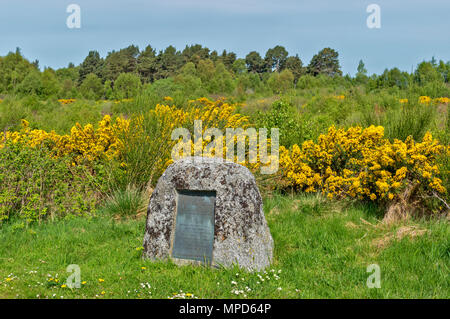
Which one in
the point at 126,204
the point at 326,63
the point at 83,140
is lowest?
the point at 126,204

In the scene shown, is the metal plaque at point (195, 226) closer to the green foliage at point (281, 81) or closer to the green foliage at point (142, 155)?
the green foliage at point (142, 155)

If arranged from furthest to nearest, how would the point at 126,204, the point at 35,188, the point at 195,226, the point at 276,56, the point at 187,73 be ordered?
the point at 276,56 < the point at 187,73 < the point at 35,188 < the point at 126,204 < the point at 195,226

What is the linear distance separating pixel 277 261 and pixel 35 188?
4186mm

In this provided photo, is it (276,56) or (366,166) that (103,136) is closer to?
(366,166)

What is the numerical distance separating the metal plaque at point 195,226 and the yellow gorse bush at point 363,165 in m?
2.46

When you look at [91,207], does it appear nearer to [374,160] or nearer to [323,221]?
[323,221]

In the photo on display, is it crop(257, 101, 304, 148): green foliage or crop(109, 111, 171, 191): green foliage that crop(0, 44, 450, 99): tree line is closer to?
crop(257, 101, 304, 148): green foliage

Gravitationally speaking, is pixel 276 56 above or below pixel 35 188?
above

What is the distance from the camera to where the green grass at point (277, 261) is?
12.0 ft

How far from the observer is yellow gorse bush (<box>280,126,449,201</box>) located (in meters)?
5.42

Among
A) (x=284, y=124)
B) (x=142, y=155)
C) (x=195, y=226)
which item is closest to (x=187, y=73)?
(x=284, y=124)

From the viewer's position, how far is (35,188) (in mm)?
6188

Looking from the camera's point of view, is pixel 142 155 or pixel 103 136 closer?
pixel 142 155
